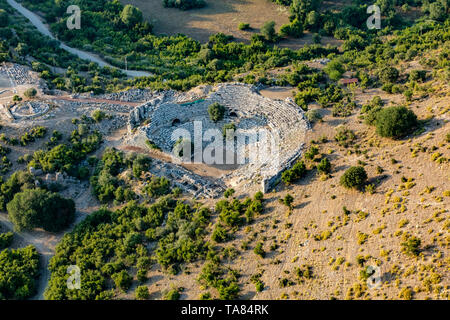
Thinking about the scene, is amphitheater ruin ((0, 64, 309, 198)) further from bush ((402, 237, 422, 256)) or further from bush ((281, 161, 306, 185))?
bush ((402, 237, 422, 256))

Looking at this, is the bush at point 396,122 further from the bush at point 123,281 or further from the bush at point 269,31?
the bush at point 269,31

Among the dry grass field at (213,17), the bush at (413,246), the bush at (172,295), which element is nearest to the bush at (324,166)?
the bush at (413,246)

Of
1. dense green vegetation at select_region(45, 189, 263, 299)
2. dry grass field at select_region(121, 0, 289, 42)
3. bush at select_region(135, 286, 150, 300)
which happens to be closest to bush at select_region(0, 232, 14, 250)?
dense green vegetation at select_region(45, 189, 263, 299)

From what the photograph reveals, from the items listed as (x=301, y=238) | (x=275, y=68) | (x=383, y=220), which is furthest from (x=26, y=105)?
(x=383, y=220)

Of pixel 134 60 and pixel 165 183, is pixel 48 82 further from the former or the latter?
pixel 165 183

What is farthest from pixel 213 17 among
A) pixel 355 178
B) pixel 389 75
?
pixel 355 178
